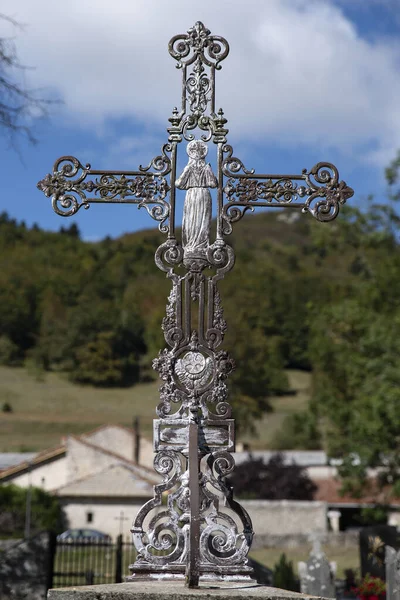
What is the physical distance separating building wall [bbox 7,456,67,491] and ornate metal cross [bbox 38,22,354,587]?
36.3 meters

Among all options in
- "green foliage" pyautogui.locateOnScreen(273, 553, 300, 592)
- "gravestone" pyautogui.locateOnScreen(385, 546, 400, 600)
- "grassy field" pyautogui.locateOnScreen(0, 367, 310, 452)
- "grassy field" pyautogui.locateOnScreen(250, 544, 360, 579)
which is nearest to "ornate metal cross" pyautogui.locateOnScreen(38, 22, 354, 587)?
"gravestone" pyautogui.locateOnScreen(385, 546, 400, 600)

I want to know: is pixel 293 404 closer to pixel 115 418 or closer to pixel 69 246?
pixel 115 418

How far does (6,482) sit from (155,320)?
168 ft

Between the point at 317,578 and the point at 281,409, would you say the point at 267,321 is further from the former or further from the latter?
the point at 317,578

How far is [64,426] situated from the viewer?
72.4 metres

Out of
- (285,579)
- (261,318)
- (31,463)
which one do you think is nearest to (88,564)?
(285,579)

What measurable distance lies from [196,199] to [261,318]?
83.3 meters

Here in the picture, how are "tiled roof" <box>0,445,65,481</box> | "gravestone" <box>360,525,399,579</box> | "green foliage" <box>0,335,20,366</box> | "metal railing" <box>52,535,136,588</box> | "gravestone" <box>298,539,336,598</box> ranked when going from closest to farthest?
"gravestone" <box>298,539,336,598</box>, "metal railing" <box>52,535,136,588</box>, "gravestone" <box>360,525,399,579</box>, "tiled roof" <box>0,445,65,481</box>, "green foliage" <box>0,335,20,366</box>

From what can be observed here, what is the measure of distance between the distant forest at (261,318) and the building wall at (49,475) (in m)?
11.7

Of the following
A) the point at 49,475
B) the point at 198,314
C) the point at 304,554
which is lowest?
the point at 304,554

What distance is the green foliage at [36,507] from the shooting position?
34406 mm

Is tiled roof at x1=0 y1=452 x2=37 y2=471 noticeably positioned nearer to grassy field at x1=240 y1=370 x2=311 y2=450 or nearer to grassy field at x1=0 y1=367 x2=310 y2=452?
grassy field at x1=0 y1=367 x2=310 y2=452

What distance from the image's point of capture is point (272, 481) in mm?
44656

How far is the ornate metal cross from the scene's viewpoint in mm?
5996
